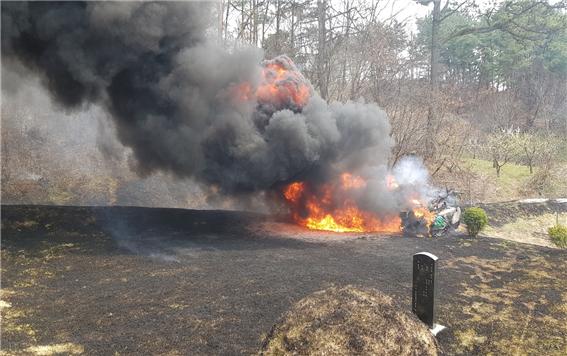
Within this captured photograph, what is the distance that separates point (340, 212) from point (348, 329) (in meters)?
10.4

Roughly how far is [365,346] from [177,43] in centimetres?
1143

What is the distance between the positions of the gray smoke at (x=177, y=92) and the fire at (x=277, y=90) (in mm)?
75

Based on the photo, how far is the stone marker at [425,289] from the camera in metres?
6.25

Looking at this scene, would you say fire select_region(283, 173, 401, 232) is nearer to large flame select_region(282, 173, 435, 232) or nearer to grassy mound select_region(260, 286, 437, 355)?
large flame select_region(282, 173, 435, 232)

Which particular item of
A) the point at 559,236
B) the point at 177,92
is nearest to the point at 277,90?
the point at 177,92

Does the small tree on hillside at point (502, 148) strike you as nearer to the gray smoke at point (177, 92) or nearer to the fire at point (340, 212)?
the fire at point (340, 212)

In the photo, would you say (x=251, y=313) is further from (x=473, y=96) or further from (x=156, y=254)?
(x=473, y=96)

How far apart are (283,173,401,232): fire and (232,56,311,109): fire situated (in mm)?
2937

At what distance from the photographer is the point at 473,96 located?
40.4m

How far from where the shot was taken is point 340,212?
Result: 47.7 feet

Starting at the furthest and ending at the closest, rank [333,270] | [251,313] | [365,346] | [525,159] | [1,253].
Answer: [525,159] < [1,253] < [333,270] < [251,313] < [365,346]

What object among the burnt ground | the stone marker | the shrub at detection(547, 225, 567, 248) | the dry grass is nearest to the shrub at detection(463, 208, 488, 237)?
the burnt ground

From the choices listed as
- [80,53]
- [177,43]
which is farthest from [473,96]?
[80,53]

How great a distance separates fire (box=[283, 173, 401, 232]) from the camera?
14388 millimetres
